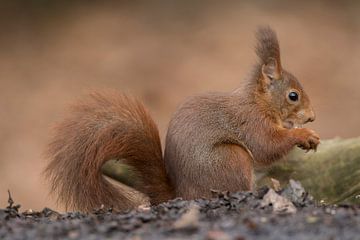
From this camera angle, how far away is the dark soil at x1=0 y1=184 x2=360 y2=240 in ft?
6.65

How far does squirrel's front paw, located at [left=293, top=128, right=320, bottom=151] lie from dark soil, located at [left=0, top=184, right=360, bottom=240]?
797 millimetres

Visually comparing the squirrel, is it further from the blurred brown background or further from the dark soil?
the blurred brown background

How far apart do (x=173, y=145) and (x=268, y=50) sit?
65cm

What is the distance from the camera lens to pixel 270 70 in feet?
11.8

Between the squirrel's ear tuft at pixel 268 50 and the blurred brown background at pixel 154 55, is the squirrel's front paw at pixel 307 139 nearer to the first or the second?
the squirrel's ear tuft at pixel 268 50

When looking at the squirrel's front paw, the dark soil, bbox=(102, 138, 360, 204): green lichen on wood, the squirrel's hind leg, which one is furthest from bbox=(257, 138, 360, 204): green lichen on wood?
the dark soil

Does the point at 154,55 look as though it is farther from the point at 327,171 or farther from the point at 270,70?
the point at 327,171

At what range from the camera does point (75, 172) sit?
10.1 feet

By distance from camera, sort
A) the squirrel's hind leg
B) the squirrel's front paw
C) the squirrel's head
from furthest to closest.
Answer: the squirrel's head, the squirrel's front paw, the squirrel's hind leg

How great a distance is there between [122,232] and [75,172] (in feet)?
3.15

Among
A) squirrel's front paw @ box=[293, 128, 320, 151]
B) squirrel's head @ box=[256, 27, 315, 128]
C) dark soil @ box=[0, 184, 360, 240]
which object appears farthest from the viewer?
Answer: squirrel's head @ box=[256, 27, 315, 128]

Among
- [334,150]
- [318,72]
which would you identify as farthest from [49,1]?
[334,150]

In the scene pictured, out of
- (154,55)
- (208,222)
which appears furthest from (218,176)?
(154,55)

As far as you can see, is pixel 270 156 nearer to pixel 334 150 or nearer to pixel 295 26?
pixel 334 150
